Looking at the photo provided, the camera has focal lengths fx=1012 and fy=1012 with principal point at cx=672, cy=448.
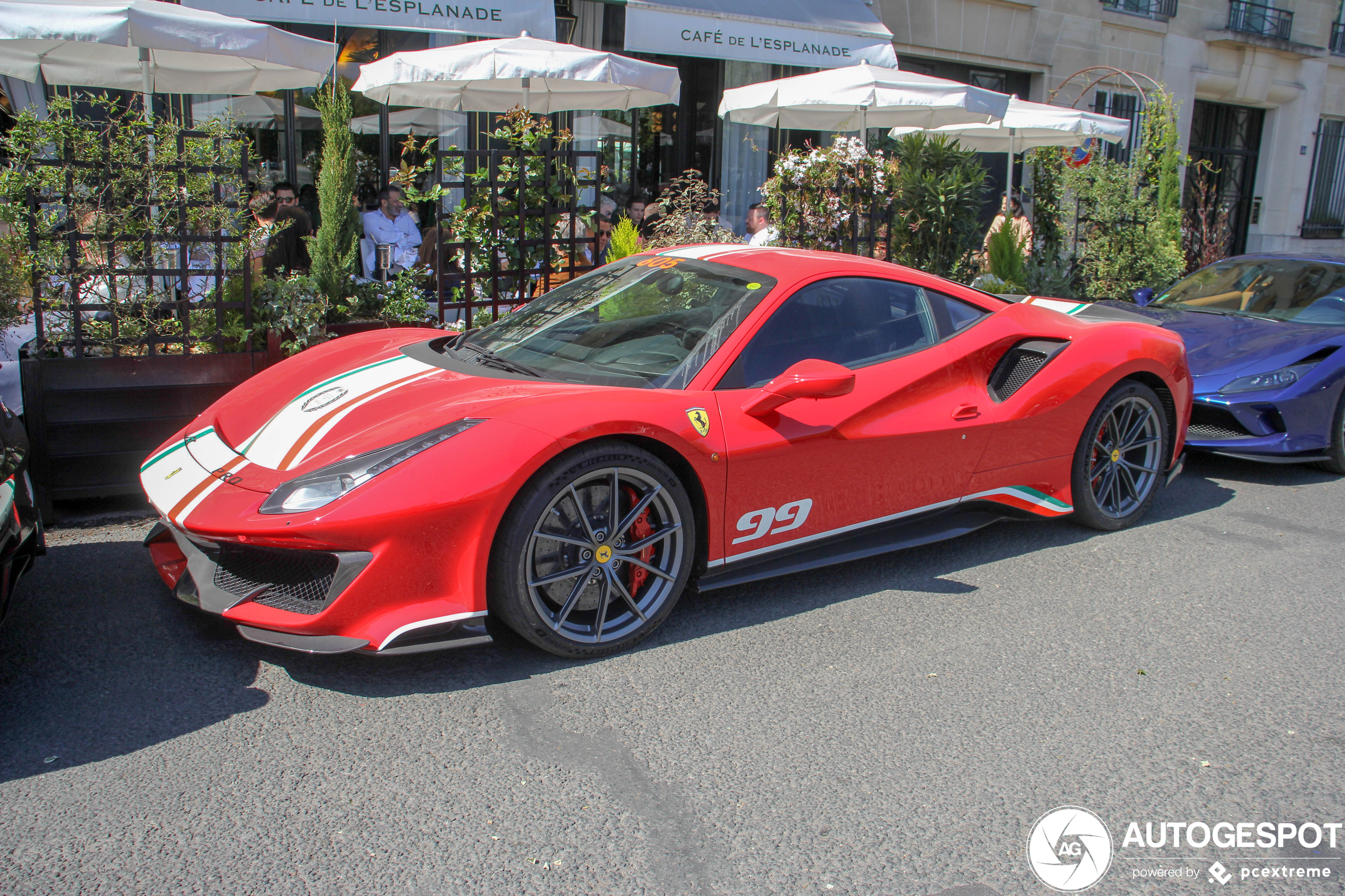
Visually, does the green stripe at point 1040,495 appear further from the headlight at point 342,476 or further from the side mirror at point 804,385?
the headlight at point 342,476

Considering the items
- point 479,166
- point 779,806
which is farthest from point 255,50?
point 779,806

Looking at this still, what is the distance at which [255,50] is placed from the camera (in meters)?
6.67

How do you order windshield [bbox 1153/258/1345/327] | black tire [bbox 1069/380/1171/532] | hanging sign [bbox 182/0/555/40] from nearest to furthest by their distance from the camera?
black tire [bbox 1069/380/1171/532], windshield [bbox 1153/258/1345/327], hanging sign [bbox 182/0/555/40]

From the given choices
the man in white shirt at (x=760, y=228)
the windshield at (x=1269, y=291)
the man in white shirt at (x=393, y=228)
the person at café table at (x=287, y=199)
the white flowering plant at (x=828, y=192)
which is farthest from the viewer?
the man in white shirt at (x=393, y=228)

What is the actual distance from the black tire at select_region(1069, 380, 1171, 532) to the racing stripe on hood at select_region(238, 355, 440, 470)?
2937 millimetres

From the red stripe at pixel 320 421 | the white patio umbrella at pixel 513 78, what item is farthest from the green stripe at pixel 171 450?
the white patio umbrella at pixel 513 78

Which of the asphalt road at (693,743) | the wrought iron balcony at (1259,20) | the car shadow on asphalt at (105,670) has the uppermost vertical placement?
the wrought iron balcony at (1259,20)

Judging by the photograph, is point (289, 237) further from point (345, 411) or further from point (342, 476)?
point (342, 476)

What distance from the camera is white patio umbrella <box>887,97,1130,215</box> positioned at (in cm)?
1098

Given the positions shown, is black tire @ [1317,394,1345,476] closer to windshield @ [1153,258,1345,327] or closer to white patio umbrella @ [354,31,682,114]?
windshield @ [1153,258,1345,327]

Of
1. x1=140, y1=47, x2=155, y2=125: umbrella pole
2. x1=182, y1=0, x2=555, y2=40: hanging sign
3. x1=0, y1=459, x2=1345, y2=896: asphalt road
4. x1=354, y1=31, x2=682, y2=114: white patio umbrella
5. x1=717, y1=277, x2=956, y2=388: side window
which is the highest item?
x1=182, y1=0, x2=555, y2=40: hanging sign

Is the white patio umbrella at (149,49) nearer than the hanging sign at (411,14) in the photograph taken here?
Yes

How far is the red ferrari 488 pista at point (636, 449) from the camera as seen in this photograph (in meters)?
2.99

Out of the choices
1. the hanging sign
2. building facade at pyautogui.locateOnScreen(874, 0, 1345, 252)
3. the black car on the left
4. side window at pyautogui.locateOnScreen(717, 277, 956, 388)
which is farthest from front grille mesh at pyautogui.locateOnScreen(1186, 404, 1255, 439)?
building facade at pyautogui.locateOnScreen(874, 0, 1345, 252)
